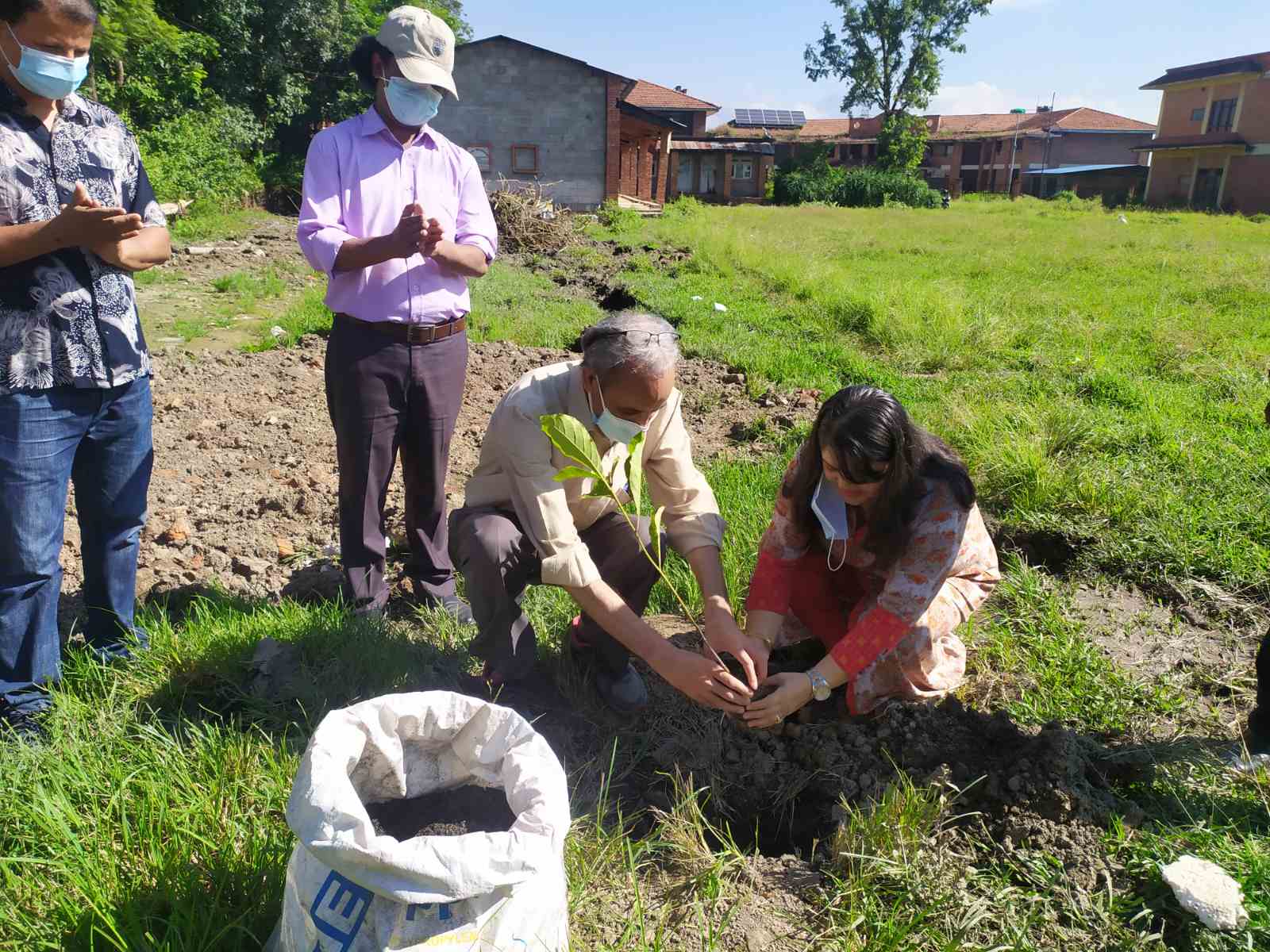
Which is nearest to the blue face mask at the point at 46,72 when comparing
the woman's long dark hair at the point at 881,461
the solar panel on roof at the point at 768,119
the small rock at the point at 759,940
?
the woman's long dark hair at the point at 881,461

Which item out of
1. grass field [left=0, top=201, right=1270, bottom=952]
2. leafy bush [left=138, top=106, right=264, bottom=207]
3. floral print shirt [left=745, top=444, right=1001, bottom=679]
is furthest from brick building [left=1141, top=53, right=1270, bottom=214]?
floral print shirt [left=745, top=444, right=1001, bottom=679]

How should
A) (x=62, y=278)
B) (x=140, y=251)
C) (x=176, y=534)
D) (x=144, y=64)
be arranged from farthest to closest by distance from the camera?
(x=144, y=64), (x=176, y=534), (x=140, y=251), (x=62, y=278)

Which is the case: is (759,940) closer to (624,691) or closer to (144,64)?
(624,691)

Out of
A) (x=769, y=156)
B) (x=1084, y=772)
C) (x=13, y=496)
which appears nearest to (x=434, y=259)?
(x=13, y=496)

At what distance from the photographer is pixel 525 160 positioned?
24.8 meters

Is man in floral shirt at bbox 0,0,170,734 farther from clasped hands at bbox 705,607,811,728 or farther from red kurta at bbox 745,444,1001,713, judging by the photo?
red kurta at bbox 745,444,1001,713

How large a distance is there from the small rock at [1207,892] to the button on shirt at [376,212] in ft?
7.86

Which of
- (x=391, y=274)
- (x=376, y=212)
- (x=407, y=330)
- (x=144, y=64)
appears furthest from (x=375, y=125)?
(x=144, y=64)

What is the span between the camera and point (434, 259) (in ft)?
9.67

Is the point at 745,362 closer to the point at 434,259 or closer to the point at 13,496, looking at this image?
the point at 434,259

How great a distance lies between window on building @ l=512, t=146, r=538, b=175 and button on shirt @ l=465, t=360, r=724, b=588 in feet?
77.5

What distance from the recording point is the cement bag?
1269 millimetres

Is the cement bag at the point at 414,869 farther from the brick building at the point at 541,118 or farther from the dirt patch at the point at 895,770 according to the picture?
the brick building at the point at 541,118

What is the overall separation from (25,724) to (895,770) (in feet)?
7.27
